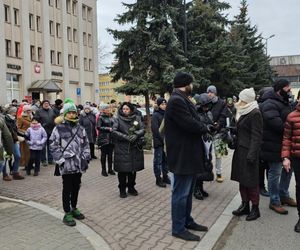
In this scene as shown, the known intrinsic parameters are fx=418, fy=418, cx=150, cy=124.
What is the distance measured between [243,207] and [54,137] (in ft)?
10.3

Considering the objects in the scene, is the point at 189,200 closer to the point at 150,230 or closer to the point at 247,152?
the point at 150,230

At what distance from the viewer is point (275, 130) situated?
664 cm

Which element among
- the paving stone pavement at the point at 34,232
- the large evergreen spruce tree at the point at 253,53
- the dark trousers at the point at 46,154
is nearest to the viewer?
the paving stone pavement at the point at 34,232

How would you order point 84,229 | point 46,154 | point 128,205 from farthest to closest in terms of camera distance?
point 46,154 < point 128,205 < point 84,229

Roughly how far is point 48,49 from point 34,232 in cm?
3735

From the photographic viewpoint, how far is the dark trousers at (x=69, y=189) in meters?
6.20

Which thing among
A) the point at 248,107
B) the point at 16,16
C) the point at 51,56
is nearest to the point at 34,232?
the point at 248,107

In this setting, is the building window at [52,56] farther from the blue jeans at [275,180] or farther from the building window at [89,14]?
the blue jeans at [275,180]

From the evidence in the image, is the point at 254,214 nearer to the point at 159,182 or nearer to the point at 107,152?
the point at 159,182

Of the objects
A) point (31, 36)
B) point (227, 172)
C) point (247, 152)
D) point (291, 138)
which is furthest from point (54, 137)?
point (31, 36)

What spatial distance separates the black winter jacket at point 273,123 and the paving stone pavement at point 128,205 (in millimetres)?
1257

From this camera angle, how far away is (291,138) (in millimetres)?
5930

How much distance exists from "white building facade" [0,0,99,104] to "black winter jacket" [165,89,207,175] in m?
29.6

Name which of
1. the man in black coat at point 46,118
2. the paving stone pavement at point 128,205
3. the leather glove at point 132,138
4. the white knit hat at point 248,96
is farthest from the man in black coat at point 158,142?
the man in black coat at point 46,118
